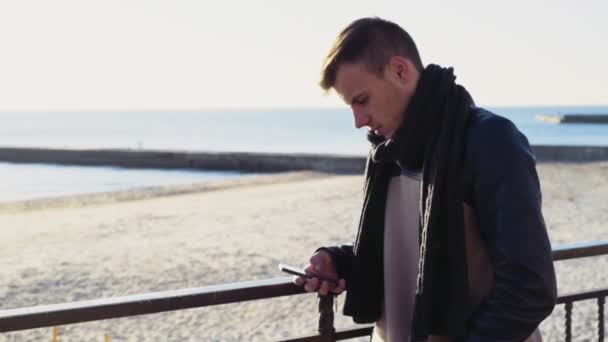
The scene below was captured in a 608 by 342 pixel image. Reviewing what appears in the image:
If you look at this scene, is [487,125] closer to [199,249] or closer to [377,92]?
[377,92]

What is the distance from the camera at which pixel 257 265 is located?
34.9 ft

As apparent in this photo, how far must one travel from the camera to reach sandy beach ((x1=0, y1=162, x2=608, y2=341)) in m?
7.55

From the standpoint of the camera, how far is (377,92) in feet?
5.28

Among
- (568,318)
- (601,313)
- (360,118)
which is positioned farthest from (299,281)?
(601,313)

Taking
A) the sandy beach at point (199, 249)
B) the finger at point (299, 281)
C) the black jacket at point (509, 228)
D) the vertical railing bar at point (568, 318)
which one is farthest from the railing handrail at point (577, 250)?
the sandy beach at point (199, 249)

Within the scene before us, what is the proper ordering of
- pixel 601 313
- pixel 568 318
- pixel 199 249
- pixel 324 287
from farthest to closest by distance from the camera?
pixel 199 249 → pixel 601 313 → pixel 568 318 → pixel 324 287

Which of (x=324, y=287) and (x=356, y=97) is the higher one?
(x=356, y=97)

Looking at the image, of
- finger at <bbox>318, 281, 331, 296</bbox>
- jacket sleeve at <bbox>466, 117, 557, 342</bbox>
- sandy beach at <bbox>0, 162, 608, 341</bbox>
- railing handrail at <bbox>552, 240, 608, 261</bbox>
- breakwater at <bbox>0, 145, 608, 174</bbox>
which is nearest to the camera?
jacket sleeve at <bbox>466, 117, 557, 342</bbox>

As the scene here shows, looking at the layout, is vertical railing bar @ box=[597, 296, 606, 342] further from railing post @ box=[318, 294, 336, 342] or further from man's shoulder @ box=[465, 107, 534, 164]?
man's shoulder @ box=[465, 107, 534, 164]

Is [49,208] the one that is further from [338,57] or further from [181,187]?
[338,57]

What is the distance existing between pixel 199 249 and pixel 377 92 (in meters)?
10.9

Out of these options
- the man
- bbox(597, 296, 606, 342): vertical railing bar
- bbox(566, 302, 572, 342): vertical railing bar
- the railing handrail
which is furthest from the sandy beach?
the man

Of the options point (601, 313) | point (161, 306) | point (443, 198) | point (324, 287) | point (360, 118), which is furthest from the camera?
point (601, 313)

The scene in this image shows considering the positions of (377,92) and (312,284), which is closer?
(377,92)
